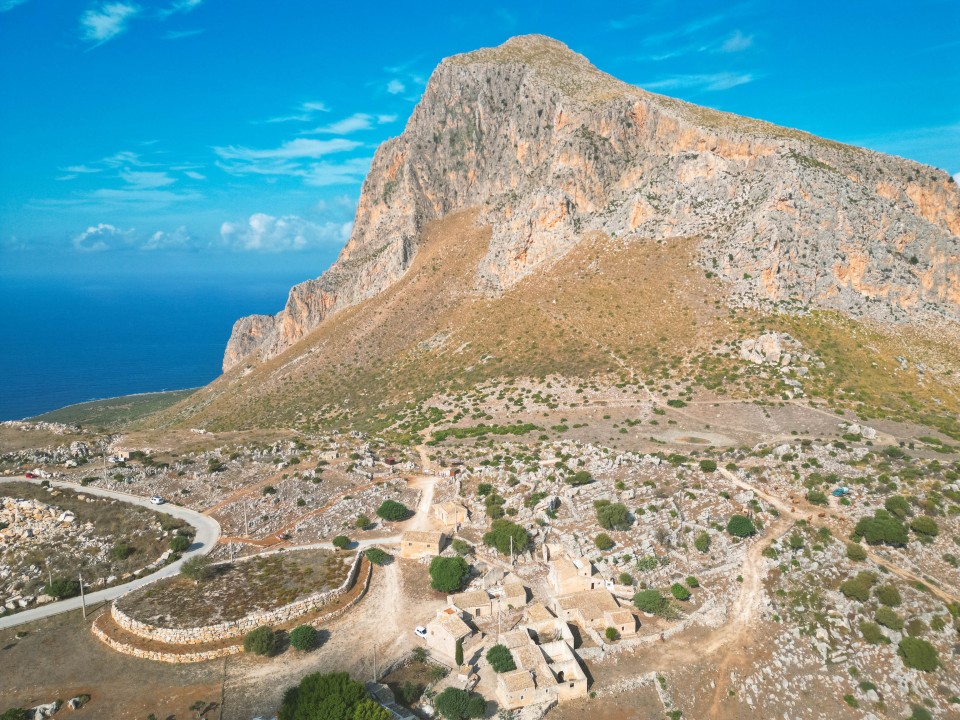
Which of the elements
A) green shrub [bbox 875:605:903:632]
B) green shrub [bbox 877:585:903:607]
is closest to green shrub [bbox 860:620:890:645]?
green shrub [bbox 875:605:903:632]

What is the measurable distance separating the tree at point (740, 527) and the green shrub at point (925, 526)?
9.48 m

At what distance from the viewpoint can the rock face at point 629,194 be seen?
242ft

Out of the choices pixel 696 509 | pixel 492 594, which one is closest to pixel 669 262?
pixel 696 509

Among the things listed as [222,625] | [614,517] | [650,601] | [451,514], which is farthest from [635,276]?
[222,625]

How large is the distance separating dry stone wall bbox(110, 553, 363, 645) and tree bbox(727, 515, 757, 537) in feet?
87.2

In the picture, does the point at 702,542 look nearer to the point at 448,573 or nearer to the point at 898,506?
the point at 898,506

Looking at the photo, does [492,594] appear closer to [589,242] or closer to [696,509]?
[696,509]

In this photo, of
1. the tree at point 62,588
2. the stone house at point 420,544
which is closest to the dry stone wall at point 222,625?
the tree at point 62,588

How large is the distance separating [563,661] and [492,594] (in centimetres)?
698

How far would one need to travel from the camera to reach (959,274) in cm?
7456

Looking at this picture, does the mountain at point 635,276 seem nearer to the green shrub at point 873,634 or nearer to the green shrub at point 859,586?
the green shrub at point 859,586

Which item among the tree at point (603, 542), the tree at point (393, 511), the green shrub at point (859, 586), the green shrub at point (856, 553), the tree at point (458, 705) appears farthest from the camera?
the tree at point (393, 511)

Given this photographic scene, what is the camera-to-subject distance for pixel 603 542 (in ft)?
126

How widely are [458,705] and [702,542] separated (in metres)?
19.9
